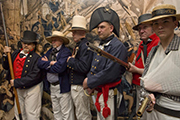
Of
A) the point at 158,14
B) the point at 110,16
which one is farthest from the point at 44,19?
the point at 158,14

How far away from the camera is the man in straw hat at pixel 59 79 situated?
2.68 m

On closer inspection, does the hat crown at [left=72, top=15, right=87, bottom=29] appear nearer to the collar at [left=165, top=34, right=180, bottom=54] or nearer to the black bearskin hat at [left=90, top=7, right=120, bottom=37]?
the black bearskin hat at [left=90, top=7, right=120, bottom=37]

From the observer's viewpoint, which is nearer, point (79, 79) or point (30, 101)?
point (79, 79)

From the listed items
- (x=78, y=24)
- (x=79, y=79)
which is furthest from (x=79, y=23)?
(x=79, y=79)

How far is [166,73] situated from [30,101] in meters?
2.82

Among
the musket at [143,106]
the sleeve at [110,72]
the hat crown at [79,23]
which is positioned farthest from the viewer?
the hat crown at [79,23]

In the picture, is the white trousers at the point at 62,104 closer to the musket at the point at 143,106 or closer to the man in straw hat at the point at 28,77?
the man in straw hat at the point at 28,77

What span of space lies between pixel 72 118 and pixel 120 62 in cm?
189

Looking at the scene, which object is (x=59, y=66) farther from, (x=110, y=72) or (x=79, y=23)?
(x=110, y=72)

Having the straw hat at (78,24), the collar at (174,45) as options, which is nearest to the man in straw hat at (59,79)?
the straw hat at (78,24)

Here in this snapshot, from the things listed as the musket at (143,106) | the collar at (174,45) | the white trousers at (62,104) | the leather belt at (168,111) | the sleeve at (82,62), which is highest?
the collar at (174,45)

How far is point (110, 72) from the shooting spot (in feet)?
6.22

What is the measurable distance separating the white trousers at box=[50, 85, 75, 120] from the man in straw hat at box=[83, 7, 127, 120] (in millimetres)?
947

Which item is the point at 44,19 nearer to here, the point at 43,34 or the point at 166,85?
the point at 43,34
